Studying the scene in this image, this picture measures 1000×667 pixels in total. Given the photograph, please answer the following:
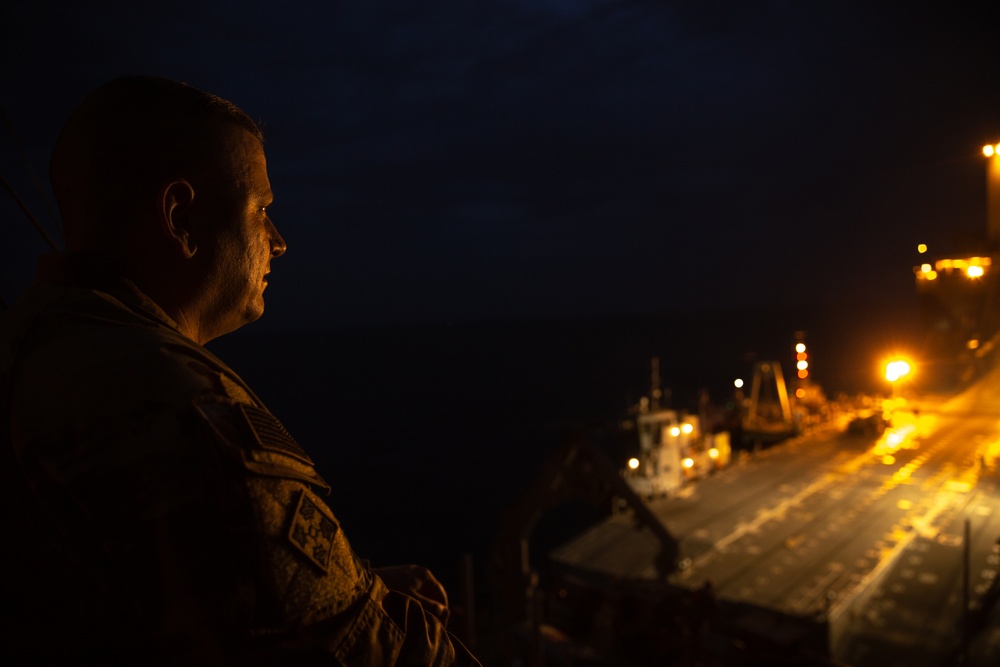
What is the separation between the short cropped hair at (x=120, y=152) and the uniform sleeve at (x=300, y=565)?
0.71m

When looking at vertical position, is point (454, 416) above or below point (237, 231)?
below

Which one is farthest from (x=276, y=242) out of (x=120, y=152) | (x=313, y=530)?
(x=313, y=530)

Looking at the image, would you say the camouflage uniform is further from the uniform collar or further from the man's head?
the man's head

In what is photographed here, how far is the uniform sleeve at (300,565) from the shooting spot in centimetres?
119

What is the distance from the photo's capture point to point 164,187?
5.19ft

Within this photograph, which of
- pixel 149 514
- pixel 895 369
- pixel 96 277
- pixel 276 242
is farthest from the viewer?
pixel 895 369

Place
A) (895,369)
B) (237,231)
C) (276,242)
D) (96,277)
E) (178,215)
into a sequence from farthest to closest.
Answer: (895,369) < (276,242) < (237,231) < (178,215) < (96,277)

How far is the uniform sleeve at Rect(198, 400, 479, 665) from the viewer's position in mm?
1193

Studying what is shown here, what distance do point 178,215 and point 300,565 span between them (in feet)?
3.27

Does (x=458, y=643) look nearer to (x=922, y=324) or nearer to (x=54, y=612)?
(x=54, y=612)

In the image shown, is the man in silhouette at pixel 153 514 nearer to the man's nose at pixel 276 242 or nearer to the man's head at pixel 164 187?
the man's head at pixel 164 187

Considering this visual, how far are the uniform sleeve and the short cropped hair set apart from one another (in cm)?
71

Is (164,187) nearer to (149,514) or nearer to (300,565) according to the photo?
(149,514)

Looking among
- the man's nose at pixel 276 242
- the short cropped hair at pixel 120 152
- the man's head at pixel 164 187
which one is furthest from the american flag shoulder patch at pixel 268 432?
the man's nose at pixel 276 242
